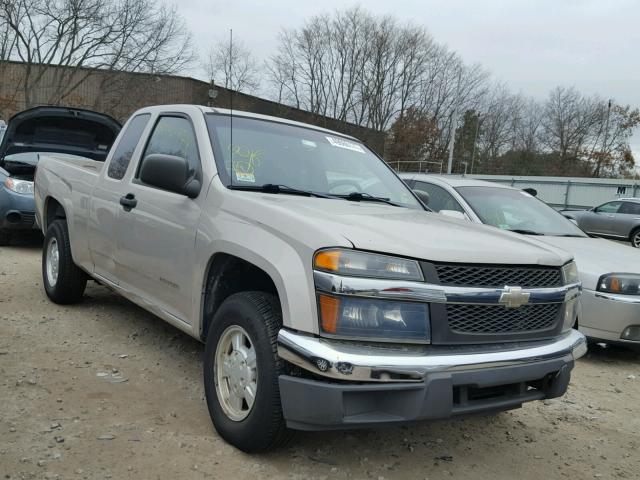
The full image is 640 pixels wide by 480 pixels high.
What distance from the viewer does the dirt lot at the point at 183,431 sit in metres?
2.75

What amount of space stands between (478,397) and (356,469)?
72 centimetres

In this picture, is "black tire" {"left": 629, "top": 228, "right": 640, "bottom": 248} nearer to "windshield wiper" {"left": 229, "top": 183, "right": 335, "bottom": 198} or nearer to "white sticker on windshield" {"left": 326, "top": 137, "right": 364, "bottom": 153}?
"white sticker on windshield" {"left": 326, "top": 137, "right": 364, "bottom": 153}

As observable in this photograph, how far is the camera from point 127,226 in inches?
157

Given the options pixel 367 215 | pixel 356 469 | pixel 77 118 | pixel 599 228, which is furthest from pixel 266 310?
pixel 599 228

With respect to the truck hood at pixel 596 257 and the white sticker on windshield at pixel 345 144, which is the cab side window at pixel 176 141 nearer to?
the white sticker on windshield at pixel 345 144

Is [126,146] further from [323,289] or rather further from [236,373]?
[323,289]

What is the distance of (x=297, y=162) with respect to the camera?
3729 millimetres

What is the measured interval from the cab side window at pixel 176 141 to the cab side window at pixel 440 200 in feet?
10.3

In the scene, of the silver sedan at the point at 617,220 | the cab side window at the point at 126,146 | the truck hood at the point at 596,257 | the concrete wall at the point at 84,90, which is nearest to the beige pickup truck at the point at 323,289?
the cab side window at the point at 126,146

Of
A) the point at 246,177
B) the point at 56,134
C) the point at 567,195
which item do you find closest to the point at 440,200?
the point at 246,177

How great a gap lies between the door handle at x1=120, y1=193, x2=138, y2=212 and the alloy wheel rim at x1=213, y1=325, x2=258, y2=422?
4.73 ft

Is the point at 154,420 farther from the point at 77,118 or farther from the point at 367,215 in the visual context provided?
the point at 77,118

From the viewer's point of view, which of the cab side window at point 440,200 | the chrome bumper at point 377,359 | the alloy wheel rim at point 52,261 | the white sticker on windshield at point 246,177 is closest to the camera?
the chrome bumper at point 377,359

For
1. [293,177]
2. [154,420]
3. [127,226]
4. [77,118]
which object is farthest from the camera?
[77,118]
